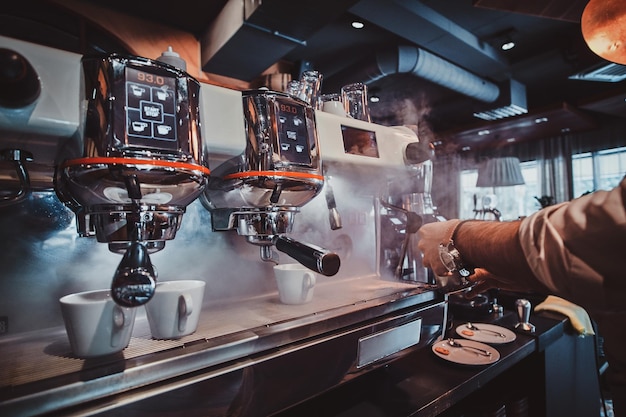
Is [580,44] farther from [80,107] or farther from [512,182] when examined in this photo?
[80,107]

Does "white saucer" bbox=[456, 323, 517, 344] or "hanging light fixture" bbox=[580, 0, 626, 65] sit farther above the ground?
"hanging light fixture" bbox=[580, 0, 626, 65]

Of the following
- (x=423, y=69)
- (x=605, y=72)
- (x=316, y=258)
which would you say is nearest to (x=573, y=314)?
(x=316, y=258)

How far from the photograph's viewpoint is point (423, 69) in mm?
3498

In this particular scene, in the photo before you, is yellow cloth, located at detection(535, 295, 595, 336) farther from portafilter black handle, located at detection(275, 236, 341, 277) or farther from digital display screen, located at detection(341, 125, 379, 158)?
portafilter black handle, located at detection(275, 236, 341, 277)

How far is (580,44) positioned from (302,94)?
12.5 ft

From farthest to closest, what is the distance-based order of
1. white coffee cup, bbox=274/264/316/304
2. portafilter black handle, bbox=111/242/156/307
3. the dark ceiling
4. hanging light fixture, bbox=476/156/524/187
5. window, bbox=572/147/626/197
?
window, bbox=572/147/626/197
hanging light fixture, bbox=476/156/524/187
the dark ceiling
white coffee cup, bbox=274/264/316/304
portafilter black handle, bbox=111/242/156/307

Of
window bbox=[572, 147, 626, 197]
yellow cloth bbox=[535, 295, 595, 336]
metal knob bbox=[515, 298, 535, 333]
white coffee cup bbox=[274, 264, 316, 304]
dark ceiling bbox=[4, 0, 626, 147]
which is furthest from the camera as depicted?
window bbox=[572, 147, 626, 197]

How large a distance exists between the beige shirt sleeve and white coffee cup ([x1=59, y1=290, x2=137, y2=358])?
0.66 metres

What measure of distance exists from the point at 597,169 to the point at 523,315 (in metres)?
5.42

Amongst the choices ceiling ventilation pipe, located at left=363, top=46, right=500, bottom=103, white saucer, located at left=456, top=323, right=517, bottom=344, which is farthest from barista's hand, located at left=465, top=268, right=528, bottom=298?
ceiling ventilation pipe, located at left=363, top=46, right=500, bottom=103

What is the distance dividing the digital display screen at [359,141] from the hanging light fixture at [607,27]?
2.94 ft

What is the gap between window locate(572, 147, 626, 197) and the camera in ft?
16.8

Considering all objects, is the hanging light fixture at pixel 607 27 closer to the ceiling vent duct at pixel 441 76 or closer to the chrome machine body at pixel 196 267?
the chrome machine body at pixel 196 267

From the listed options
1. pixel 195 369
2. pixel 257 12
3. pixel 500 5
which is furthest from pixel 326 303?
pixel 257 12
